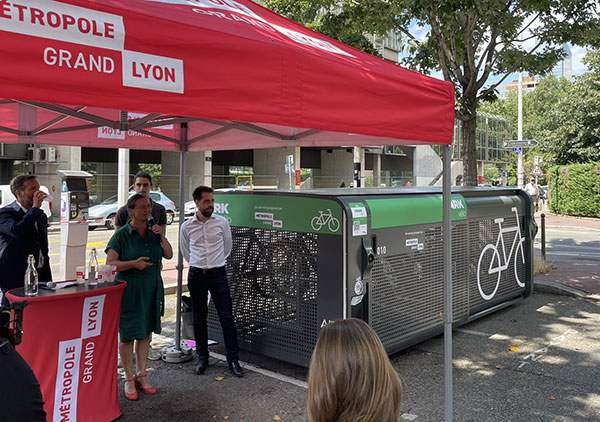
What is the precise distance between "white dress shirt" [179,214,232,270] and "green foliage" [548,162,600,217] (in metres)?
26.4

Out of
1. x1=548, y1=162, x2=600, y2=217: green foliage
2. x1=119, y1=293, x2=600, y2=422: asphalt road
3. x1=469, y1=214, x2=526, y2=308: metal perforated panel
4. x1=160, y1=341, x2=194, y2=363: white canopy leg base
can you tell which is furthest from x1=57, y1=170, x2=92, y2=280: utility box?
x1=548, y1=162, x2=600, y2=217: green foliage

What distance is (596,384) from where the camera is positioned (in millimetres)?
4824

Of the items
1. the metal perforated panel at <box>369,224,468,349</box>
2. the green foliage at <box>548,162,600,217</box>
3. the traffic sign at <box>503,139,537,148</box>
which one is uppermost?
the traffic sign at <box>503,139,537,148</box>

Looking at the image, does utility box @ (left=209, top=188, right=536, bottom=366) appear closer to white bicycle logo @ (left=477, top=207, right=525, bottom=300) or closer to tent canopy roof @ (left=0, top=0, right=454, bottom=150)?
white bicycle logo @ (left=477, top=207, right=525, bottom=300)

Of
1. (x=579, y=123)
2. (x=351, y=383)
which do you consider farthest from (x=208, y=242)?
(x=579, y=123)

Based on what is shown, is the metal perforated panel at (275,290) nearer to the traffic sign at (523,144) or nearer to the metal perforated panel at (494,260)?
the metal perforated panel at (494,260)

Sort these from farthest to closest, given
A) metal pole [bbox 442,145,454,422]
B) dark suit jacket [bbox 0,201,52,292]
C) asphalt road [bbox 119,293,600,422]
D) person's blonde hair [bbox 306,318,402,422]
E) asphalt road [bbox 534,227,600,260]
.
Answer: asphalt road [bbox 534,227,600,260]
dark suit jacket [bbox 0,201,52,292]
asphalt road [bbox 119,293,600,422]
metal pole [bbox 442,145,454,422]
person's blonde hair [bbox 306,318,402,422]

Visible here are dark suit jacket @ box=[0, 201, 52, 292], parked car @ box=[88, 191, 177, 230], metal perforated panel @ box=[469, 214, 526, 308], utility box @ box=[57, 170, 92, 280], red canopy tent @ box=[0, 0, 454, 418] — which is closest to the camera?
red canopy tent @ box=[0, 0, 454, 418]

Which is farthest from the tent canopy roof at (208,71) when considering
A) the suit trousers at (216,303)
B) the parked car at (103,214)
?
the parked car at (103,214)

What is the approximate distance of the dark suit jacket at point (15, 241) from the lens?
177 inches

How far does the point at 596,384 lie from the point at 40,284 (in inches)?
194

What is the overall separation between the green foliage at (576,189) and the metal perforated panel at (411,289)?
24.0 metres

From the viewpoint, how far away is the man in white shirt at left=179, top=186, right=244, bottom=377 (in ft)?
16.2

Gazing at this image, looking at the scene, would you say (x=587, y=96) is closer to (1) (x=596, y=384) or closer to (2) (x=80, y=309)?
(1) (x=596, y=384)
